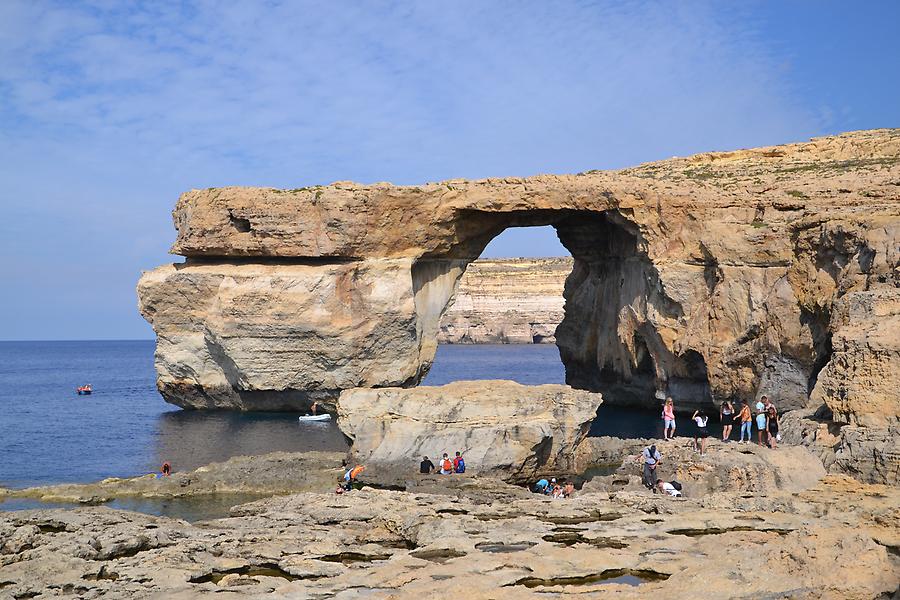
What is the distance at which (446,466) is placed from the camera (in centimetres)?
2367

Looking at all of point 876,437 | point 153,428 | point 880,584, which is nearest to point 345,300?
point 153,428

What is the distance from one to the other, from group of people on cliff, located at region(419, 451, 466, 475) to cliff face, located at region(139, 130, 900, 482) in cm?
1459

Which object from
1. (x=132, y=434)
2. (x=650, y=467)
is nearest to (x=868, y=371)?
(x=650, y=467)

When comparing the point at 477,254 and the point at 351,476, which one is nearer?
the point at 351,476

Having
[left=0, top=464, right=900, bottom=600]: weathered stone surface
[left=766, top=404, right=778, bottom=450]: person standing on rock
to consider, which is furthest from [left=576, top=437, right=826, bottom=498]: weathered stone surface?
[left=0, top=464, right=900, bottom=600]: weathered stone surface

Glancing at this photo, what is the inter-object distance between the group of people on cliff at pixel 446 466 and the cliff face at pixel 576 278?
47.9 feet

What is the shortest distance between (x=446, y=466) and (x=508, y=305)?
8367cm

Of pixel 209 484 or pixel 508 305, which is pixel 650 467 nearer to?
pixel 209 484

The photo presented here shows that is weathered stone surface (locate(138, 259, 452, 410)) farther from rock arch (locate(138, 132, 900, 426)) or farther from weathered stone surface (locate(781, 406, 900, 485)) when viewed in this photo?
weathered stone surface (locate(781, 406, 900, 485))

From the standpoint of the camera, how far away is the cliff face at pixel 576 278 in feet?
110

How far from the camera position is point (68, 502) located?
82.9 feet

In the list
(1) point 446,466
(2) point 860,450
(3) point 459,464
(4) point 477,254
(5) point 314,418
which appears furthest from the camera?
(4) point 477,254

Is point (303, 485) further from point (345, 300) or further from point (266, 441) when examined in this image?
point (345, 300)

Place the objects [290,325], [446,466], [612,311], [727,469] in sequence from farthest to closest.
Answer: [612,311]
[290,325]
[446,466]
[727,469]
